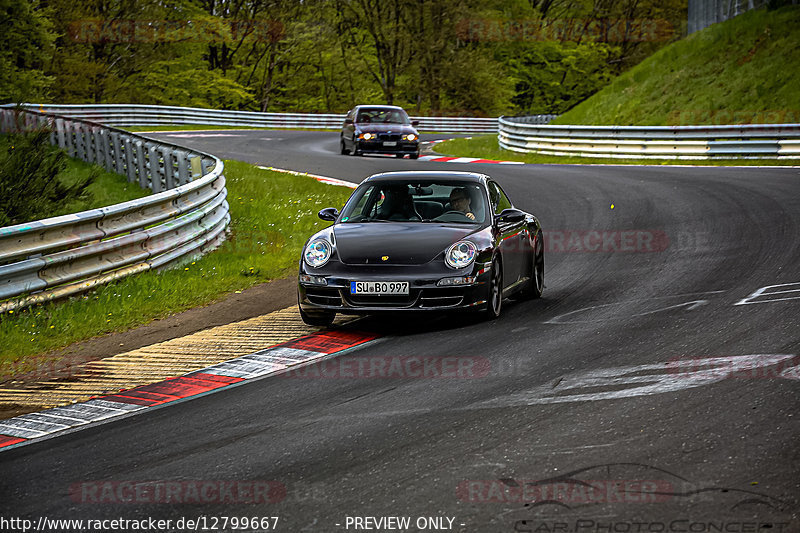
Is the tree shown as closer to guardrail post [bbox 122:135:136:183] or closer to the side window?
guardrail post [bbox 122:135:136:183]

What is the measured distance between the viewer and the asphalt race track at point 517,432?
4348 mm

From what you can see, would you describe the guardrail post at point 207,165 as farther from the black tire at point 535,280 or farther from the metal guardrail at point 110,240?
the black tire at point 535,280

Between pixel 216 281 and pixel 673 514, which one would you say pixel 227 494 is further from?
pixel 216 281

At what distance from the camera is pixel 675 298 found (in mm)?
9508

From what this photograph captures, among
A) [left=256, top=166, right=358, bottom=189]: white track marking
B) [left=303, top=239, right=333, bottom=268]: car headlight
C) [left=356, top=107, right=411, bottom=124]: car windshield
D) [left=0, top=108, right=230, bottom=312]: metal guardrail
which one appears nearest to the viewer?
[left=303, top=239, right=333, bottom=268]: car headlight

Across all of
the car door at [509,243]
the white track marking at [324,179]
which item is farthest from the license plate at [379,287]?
the white track marking at [324,179]

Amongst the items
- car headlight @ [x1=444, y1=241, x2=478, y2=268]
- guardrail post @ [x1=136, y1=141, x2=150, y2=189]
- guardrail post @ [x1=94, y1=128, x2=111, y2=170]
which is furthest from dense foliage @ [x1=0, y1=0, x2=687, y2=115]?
car headlight @ [x1=444, y1=241, x2=478, y2=268]

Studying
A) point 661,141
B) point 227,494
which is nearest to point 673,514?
point 227,494

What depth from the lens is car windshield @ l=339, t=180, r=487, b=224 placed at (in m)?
9.77

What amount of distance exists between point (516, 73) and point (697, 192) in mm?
51468

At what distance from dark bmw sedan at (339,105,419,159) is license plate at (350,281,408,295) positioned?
21869 millimetres

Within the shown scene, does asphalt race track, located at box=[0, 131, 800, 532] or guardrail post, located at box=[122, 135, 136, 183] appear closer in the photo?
asphalt race track, located at box=[0, 131, 800, 532]

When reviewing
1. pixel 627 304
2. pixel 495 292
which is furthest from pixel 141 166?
pixel 627 304

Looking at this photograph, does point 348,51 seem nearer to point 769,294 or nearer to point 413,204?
point 413,204
